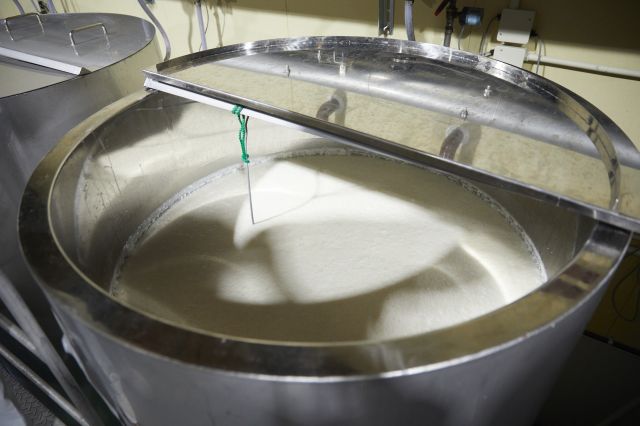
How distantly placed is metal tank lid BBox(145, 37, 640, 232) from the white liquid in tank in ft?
1.01

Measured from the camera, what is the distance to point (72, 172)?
0.86 metres

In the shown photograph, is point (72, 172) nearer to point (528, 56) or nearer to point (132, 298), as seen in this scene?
point (132, 298)

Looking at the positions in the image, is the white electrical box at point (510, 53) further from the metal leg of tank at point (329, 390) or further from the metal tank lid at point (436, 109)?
the metal leg of tank at point (329, 390)

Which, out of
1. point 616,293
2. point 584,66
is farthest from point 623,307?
point 584,66

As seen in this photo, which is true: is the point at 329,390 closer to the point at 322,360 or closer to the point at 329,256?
the point at 322,360

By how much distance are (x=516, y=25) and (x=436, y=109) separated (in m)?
0.40

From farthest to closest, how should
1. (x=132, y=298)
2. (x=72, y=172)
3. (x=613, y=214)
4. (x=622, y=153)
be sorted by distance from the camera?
(x=132, y=298)
(x=72, y=172)
(x=622, y=153)
(x=613, y=214)

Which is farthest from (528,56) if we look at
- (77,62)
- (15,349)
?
(15,349)

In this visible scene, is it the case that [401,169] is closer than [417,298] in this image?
No

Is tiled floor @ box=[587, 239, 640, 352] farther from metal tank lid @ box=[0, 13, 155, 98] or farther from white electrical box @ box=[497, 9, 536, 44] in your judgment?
metal tank lid @ box=[0, 13, 155, 98]

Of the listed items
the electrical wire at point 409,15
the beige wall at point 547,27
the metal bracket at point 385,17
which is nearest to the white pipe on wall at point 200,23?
the beige wall at point 547,27

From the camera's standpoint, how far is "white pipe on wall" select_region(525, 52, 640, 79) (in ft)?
3.65

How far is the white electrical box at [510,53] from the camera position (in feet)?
3.97

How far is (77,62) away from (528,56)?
50.4 inches
